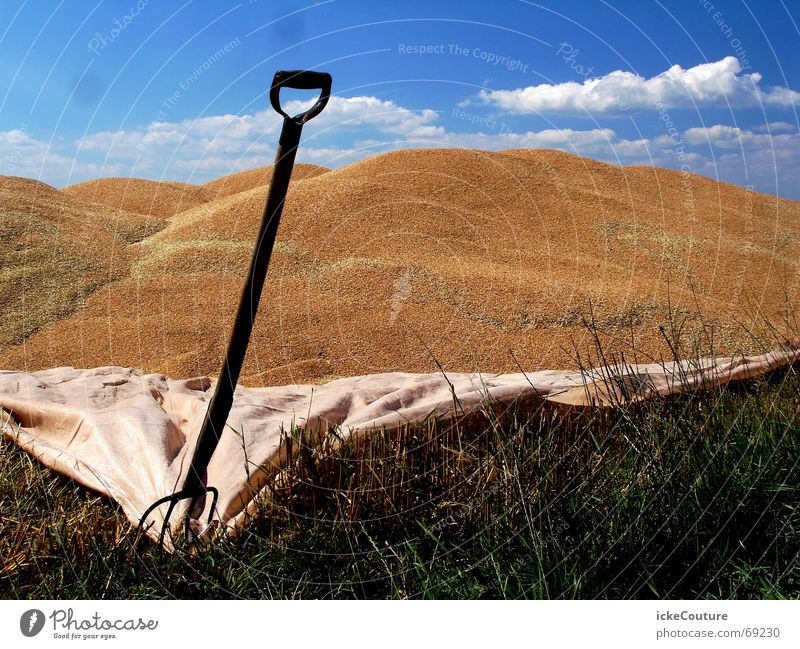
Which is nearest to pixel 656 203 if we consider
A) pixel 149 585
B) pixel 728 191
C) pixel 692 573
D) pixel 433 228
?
pixel 728 191

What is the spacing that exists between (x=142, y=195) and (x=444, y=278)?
6147 millimetres

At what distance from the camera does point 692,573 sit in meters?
2.07

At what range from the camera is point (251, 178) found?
11.3 metres

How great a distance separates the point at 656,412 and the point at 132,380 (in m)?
2.29

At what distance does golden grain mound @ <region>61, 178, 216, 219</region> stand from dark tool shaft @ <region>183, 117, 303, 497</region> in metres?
8.42

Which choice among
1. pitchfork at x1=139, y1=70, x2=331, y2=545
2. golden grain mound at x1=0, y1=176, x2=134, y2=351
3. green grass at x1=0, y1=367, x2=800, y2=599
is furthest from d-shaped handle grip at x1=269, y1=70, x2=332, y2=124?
→ golden grain mound at x1=0, y1=176, x2=134, y2=351

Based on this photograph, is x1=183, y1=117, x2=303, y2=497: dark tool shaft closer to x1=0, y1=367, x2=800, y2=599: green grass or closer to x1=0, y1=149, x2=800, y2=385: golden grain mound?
x1=0, y1=367, x2=800, y2=599: green grass

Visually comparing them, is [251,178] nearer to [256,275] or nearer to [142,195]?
[142,195]

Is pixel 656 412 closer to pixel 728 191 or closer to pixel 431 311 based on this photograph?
pixel 431 311

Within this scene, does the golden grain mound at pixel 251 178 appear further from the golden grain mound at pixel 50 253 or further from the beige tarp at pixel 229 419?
the beige tarp at pixel 229 419

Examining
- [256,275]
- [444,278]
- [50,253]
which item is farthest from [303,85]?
[50,253]
